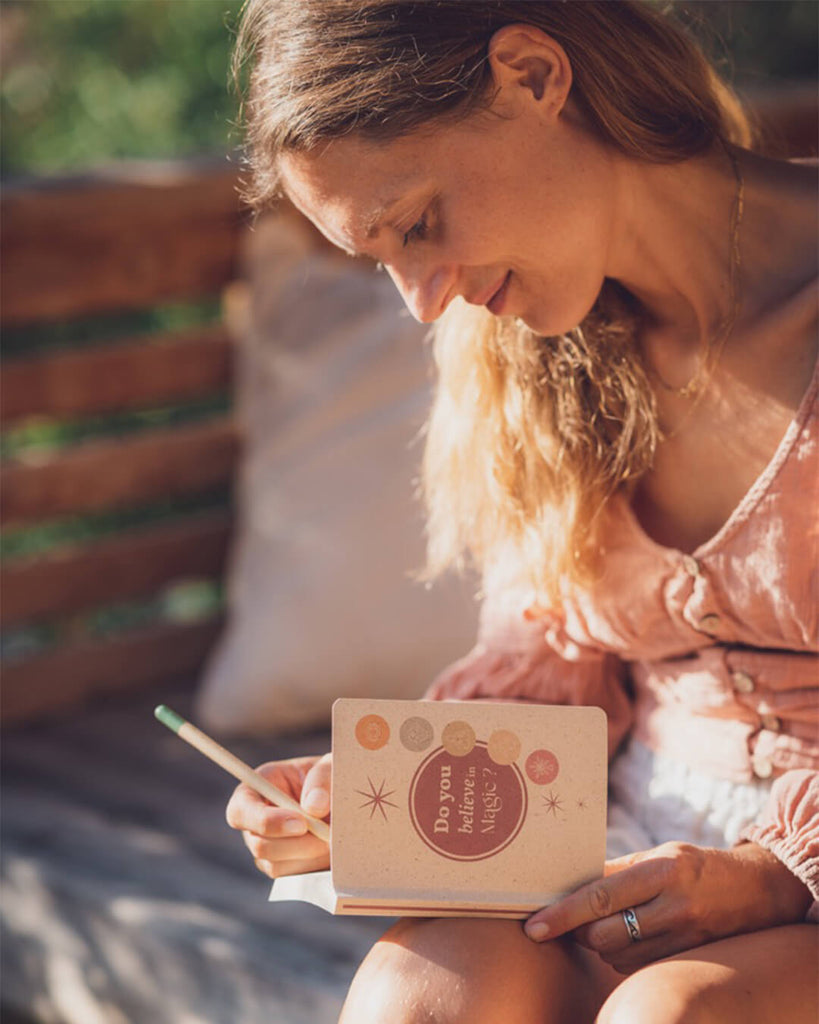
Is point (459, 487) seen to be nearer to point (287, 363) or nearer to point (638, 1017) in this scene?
point (638, 1017)

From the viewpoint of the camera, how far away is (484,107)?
1165mm

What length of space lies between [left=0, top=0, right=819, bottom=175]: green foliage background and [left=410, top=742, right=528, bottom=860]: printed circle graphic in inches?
129

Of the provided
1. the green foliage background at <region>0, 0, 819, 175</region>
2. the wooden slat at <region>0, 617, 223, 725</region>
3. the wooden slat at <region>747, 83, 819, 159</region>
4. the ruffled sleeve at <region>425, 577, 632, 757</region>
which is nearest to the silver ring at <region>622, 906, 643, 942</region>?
the ruffled sleeve at <region>425, 577, 632, 757</region>

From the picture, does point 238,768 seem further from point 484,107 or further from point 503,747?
point 484,107

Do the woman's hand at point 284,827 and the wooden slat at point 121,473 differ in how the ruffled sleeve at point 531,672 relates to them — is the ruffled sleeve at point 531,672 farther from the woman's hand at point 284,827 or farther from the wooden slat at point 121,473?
the wooden slat at point 121,473

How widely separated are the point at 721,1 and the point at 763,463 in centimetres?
101

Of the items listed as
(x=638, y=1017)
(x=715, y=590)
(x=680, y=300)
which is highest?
(x=680, y=300)

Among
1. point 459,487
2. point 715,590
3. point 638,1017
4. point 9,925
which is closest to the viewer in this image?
point 638,1017

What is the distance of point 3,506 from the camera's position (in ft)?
7.55

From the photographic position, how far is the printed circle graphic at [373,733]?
112cm

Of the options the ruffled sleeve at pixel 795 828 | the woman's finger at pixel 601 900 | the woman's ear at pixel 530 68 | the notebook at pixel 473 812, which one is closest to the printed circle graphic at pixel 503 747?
the notebook at pixel 473 812

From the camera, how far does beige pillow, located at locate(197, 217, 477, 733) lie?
7.12 feet

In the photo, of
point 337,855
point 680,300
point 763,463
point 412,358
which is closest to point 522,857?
point 337,855

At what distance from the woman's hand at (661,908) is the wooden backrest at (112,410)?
55.8 inches
